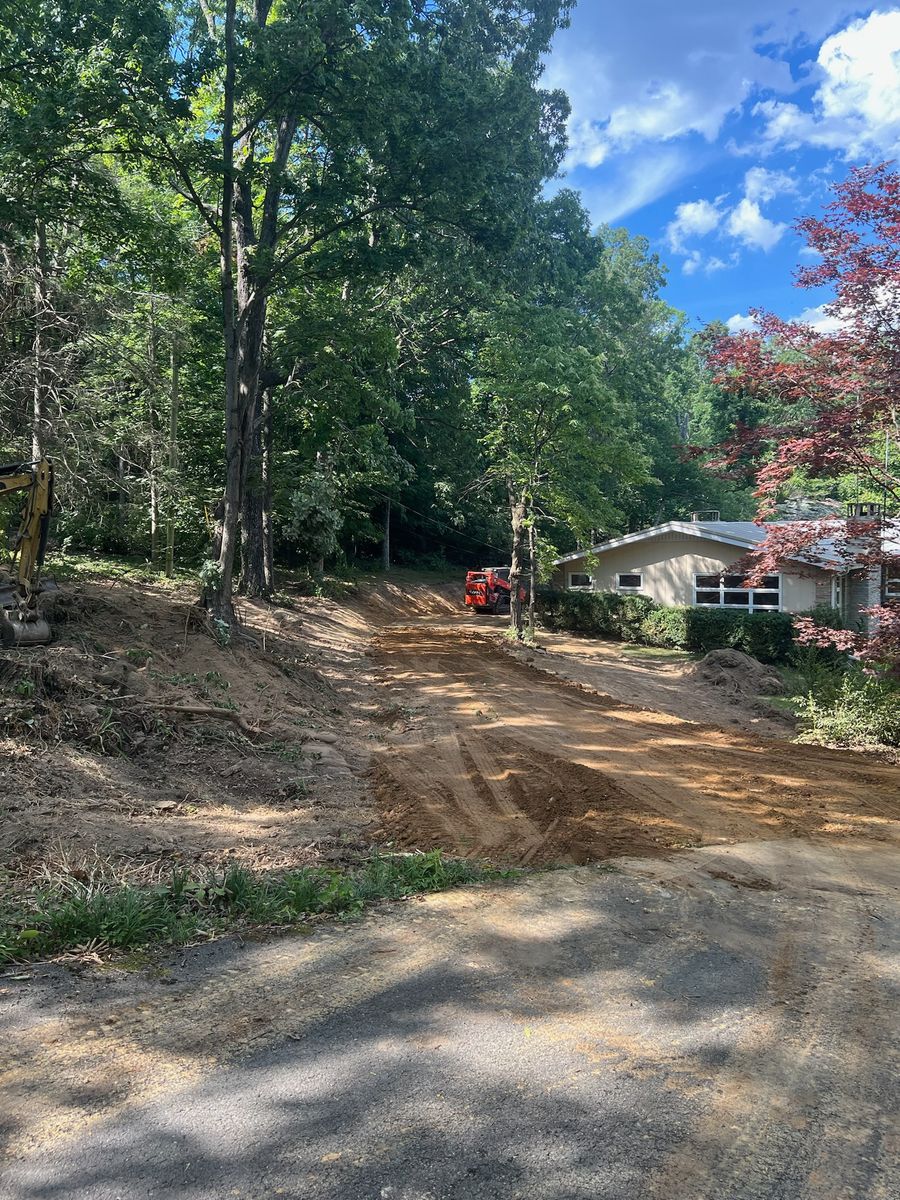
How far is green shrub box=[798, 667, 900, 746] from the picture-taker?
11500 mm

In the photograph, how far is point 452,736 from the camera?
11383 mm

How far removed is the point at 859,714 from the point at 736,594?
15.5m

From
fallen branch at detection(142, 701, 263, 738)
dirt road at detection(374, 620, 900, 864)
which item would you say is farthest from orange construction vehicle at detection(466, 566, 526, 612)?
fallen branch at detection(142, 701, 263, 738)

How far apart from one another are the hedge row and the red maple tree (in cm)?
1001

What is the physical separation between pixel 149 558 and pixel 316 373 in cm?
1091

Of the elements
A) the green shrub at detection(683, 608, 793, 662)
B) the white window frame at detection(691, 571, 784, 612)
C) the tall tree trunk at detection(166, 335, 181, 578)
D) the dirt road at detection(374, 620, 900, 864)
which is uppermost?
the tall tree trunk at detection(166, 335, 181, 578)

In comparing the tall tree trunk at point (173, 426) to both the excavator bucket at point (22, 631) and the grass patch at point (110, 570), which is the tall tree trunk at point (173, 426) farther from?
the excavator bucket at point (22, 631)

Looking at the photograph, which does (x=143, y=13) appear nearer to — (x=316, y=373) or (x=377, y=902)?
(x=316, y=373)

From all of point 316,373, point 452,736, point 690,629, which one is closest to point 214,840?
point 452,736

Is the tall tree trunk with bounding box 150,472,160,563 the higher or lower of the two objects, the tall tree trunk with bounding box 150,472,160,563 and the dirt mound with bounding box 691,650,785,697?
the higher

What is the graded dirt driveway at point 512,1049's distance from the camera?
278 centimetres

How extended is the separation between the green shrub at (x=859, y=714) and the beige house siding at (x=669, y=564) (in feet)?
47.1

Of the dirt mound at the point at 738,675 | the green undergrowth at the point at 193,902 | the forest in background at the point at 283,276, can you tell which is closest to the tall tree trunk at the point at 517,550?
the forest in background at the point at 283,276

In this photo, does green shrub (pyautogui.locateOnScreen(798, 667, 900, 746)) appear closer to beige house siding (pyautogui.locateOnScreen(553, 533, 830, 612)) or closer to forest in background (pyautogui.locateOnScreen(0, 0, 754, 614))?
forest in background (pyautogui.locateOnScreen(0, 0, 754, 614))
